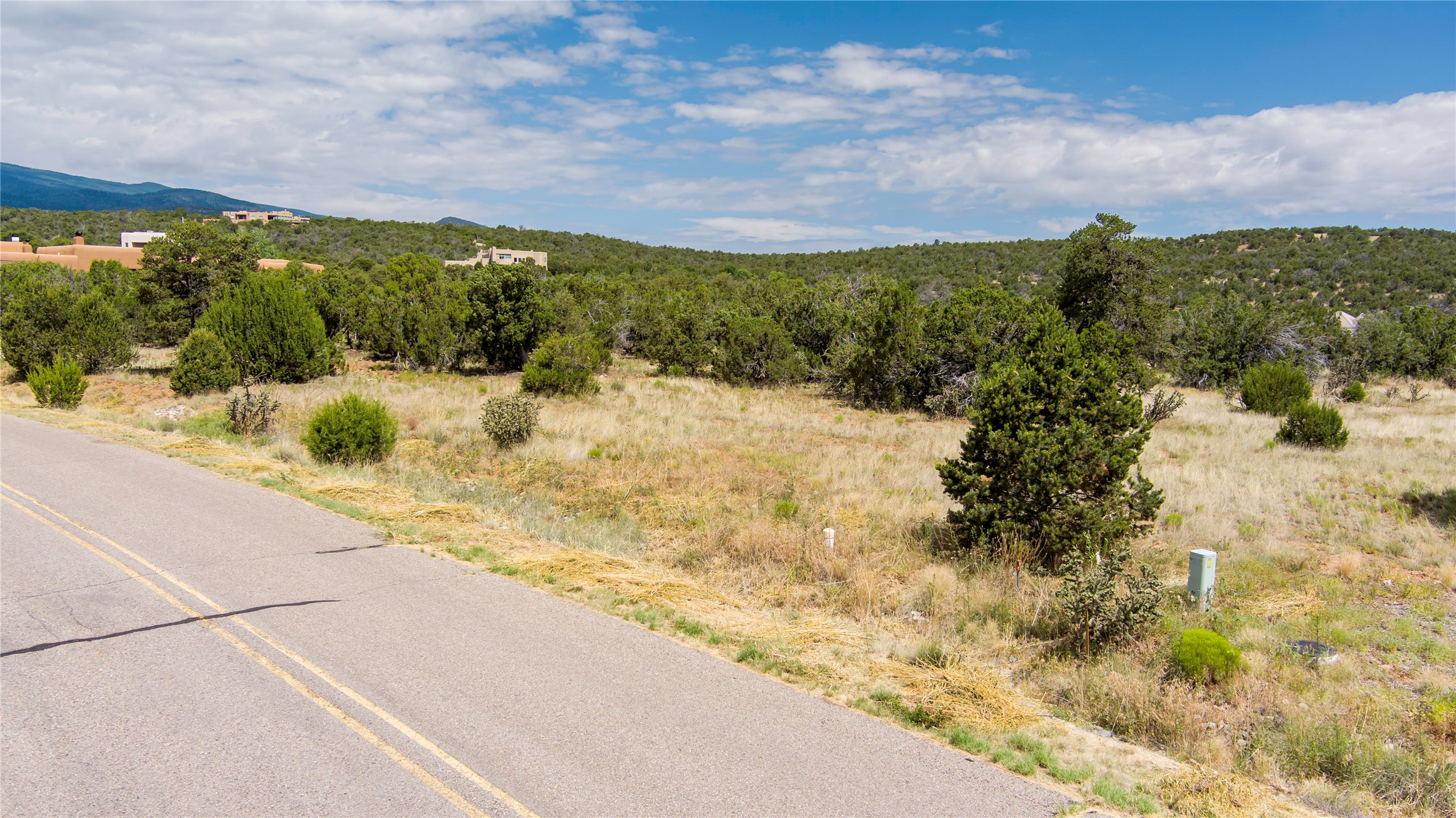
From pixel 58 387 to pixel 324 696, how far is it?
73.3ft

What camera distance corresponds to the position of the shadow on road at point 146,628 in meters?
5.59

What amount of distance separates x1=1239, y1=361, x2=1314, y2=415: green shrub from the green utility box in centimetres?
1920

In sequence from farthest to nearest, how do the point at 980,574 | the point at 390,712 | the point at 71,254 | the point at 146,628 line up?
the point at 71,254, the point at 980,574, the point at 146,628, the point at 390,712

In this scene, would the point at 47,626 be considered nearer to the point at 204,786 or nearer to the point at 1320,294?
the point at 204,786

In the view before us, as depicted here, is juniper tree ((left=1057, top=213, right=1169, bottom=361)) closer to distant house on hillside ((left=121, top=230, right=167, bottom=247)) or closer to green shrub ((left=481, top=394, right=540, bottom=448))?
green shrub ((left=481, top=394, right=540, bottom=448))

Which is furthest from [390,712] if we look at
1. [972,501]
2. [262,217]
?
[262,217]

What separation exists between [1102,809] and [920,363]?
20613 mm

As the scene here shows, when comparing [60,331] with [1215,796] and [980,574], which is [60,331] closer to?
[980,574]

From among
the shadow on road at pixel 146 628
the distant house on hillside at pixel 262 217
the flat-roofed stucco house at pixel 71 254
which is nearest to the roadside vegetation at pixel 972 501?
the shadow on road at pixel 146 628

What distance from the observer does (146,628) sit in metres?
6.00

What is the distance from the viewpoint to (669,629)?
650 cm

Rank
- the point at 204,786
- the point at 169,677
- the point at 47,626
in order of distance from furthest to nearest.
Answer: the point at 47,626 < the point at 169,677 < the point at 204,786

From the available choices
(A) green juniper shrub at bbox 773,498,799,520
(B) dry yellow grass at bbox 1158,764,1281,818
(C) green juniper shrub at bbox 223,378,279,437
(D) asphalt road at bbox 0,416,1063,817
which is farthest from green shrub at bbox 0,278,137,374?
(B) dry yellow grass at bbox 1158,764,1281,818

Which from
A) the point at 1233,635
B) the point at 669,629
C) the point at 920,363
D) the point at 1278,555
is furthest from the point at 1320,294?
the point at 669,629
